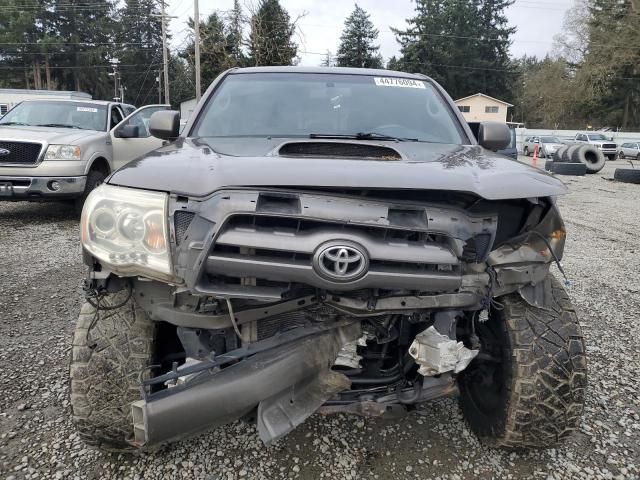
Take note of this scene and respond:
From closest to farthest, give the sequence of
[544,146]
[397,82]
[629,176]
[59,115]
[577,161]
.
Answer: [397,82]
[59,115]
[629,176]
[577,161]
[544,146]

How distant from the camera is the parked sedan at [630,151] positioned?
1237 inches

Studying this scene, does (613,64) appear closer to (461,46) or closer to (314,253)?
(461,46)

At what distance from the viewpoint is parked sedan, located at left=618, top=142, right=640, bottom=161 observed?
31.4 metres

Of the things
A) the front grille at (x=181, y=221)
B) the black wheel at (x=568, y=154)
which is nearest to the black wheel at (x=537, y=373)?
the front grille at (x=181, y=221)

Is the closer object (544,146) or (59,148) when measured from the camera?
(59,148)

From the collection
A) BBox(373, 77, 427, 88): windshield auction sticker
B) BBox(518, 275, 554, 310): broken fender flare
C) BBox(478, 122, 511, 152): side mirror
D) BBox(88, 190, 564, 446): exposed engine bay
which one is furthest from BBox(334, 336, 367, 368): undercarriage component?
BBox(373, 77, 427, 88): windshield auction sticker

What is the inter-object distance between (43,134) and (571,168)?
51.1 ft

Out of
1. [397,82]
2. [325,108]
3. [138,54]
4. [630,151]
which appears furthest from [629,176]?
[138,54]

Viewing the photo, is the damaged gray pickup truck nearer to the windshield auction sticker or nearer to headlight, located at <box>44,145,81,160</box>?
the windshield auction sticker

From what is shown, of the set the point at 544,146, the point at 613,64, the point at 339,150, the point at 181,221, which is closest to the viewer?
the point at 181,221

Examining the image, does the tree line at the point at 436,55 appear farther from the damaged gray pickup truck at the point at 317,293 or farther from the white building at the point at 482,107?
the damaged gray pickup truck at the point at 317,293

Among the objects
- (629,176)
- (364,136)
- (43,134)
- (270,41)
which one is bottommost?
(629,176)

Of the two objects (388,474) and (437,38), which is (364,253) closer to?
(388,474)

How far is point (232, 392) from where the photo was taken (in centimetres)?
169
